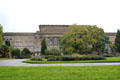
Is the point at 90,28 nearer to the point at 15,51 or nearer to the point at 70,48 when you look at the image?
the point at 70,48

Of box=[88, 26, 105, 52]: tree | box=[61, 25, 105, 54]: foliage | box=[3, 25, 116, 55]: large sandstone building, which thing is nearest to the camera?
box=[61, 25, 105, 54]: foliage

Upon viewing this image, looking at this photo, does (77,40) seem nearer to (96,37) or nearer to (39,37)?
(96,37)

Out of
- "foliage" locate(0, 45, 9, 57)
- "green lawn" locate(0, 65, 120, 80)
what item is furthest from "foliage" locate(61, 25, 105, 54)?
"green lawn" locate(0, 65, 120, 80)

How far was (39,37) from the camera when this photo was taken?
7044 centimetres

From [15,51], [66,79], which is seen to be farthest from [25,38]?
[66,79]

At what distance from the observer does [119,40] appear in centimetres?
6631

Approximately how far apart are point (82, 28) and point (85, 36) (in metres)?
2.37

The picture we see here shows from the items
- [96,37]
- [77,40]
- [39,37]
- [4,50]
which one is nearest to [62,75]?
[77,40]

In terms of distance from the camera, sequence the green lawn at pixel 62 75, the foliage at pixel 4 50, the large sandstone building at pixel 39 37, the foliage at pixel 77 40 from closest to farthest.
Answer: the green lawn at pixel 62 75
the foliage at pixel 77 40
the foliage at pixel 4 50
the large sandstone building at pixel 39 37

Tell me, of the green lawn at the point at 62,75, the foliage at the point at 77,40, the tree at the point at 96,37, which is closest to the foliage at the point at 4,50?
the foliage at the point at 77,40

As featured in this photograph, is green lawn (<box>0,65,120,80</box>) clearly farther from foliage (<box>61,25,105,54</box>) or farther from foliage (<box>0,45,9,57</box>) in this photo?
foliage (<box>0,45,9,57</box>)

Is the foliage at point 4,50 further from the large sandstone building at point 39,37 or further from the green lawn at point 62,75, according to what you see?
the green lawn at point 62,75

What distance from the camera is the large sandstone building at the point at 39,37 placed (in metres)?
70.2

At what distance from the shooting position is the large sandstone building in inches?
2766
